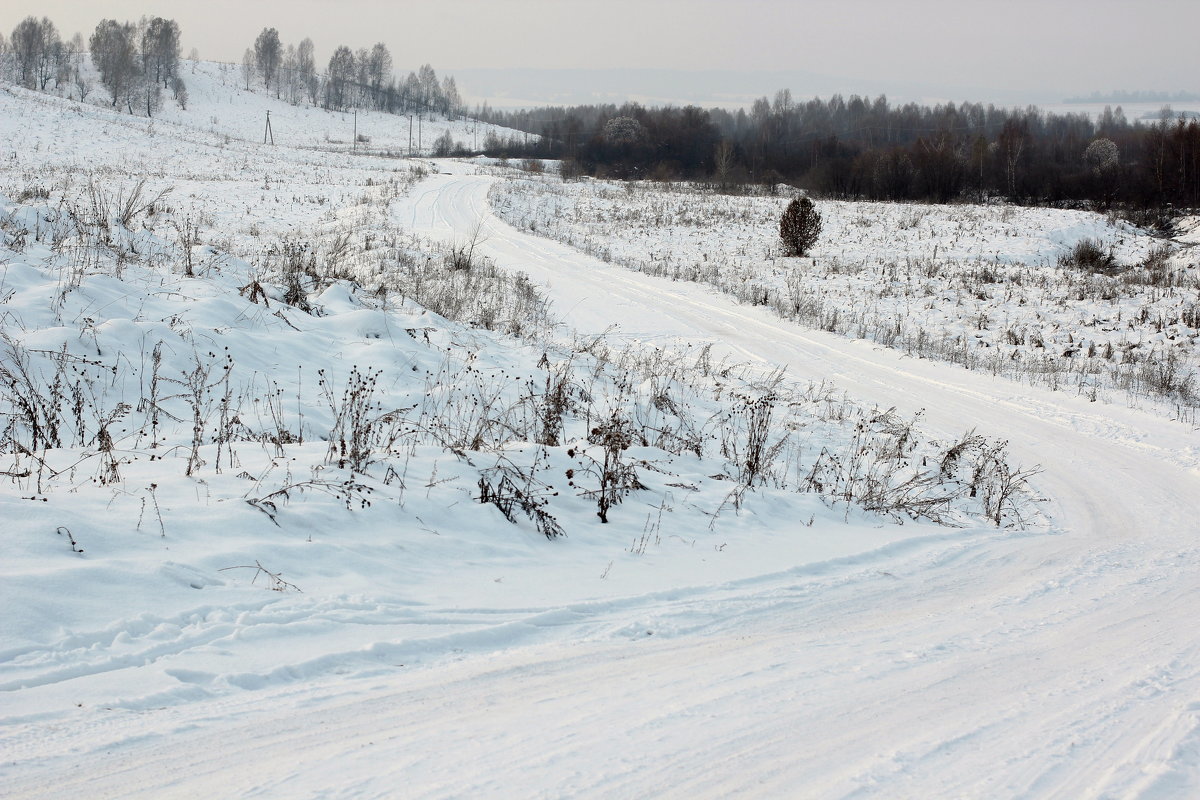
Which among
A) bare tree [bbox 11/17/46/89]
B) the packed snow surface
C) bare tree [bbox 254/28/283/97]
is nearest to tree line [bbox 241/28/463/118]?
bare tree [bbox 254/28/283/97]

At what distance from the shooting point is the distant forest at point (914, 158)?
159 ft

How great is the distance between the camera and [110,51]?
9506 centimetres

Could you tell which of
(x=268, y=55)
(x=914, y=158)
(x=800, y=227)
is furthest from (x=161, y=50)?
(x=800, y=227)

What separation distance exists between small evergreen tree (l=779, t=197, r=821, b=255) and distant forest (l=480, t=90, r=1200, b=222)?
79.5ft

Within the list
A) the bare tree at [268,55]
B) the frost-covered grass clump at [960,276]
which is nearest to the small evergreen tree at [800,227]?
the frost-covered grass clump at [960,276]

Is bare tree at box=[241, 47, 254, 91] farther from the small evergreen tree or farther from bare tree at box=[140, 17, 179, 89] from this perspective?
the small evergreen tree

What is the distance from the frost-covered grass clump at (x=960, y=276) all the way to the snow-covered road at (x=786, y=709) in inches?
297

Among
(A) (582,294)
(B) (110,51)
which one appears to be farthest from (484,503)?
(B) (110,51)

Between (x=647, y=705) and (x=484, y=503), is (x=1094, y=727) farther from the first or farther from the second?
(x=484, y=503)

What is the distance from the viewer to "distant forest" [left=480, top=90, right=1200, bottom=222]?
48375 mm

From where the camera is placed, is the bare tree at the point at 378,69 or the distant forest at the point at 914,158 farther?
the bare tree at the point at 378,69

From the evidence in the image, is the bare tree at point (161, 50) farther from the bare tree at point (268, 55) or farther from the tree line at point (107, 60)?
the bare tree at point (268, 55)

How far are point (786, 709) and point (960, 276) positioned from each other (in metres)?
21.1

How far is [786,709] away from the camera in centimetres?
302
